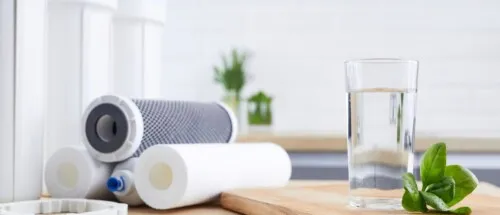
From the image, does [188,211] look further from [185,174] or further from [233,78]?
[233,78]

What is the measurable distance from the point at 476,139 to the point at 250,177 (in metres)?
1.23

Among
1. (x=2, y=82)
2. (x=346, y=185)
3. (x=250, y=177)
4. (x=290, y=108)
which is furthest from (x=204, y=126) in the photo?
(x=290, y=108)

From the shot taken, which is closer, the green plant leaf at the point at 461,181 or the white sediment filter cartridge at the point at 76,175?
the green plant leaf at the point at 461,181

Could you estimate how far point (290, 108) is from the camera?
2.78 m

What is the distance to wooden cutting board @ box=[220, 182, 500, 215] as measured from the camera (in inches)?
29.2

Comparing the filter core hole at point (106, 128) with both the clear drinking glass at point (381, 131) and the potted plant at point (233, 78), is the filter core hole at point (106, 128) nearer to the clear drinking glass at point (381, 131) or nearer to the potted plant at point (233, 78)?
the clear drinking glass at point (381, 131)

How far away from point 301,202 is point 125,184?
23cm

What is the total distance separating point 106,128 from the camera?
3.10 feet

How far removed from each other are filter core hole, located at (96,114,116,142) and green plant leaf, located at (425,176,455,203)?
0.40 m

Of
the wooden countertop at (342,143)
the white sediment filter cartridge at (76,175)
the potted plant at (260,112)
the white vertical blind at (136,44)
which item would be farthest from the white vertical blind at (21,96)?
the potted plant at (260,112)

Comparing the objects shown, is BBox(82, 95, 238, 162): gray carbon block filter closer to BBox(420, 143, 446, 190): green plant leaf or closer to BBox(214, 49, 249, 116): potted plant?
BBox(420, 143, 446, 190): green plant leaf

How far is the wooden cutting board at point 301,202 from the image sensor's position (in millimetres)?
743

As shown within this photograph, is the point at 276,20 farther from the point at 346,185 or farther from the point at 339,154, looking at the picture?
the point at 346,185

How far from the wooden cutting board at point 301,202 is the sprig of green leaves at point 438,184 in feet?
0.06
